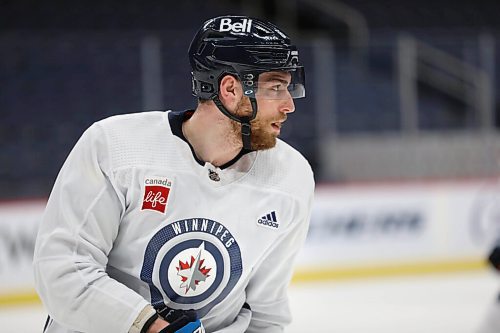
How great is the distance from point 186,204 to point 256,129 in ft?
0.73

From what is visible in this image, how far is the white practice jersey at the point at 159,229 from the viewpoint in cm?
175

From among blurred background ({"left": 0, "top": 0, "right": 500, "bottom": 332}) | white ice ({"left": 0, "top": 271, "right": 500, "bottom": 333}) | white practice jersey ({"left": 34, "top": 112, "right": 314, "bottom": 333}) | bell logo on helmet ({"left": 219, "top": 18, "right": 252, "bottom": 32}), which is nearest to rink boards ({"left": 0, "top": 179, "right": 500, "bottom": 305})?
blurred background ({"left": 0, "top": 0, "right": 500, "bottom": 332})

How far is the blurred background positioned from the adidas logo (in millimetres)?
3367

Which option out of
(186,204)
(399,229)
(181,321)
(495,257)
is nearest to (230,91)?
(186,204)

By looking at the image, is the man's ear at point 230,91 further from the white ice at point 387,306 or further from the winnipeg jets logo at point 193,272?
the white ice at point 387,306

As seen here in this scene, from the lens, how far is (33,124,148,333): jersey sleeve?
1731 mm

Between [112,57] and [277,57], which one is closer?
[277,57]

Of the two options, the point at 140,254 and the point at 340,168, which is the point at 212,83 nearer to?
the point at 140,254

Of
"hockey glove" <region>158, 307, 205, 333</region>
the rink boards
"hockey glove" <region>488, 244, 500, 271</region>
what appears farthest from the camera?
the rink boards

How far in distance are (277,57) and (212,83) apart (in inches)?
5.9

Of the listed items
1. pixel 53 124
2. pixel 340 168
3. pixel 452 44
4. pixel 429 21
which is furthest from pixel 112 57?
pixel 429 21

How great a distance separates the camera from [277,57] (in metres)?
1.86

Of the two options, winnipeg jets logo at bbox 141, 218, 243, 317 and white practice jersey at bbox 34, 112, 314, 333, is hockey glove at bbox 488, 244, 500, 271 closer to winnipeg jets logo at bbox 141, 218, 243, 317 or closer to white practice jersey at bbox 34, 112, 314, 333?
white practice jersey at bbox 34, 112, 314, 333

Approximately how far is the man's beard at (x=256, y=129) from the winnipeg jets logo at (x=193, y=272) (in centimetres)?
25
